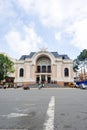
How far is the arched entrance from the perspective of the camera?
9481 centimetres

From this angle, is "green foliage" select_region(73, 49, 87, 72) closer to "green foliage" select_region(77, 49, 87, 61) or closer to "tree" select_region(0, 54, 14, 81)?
"green foliage" select_region(77, 49, 87, 61)

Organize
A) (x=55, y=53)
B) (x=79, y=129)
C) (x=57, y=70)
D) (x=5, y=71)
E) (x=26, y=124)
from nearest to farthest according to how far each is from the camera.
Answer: (x=79, y=129), (x=26, y=124), (x=5, y=71), (x=57, y=70), (x=55, y=53)

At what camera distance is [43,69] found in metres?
97.1

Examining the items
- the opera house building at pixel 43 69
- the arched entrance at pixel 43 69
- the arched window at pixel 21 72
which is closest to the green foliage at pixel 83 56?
the opera house building at pixel 43 69

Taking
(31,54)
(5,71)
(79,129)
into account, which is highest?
(31,54)

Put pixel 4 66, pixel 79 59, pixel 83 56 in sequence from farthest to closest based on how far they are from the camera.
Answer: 1. pixel 79 59
2. pixel 83 56
3. pixel 4 66

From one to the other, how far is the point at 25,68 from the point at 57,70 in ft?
35.1

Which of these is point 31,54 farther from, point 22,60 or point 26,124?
point 26,124

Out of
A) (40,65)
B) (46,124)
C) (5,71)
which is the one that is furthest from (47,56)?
(46,124)

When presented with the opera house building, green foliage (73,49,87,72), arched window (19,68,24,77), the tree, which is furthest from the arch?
green foliage (73,49,87,72)

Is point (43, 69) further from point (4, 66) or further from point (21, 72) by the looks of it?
point (4, 66)

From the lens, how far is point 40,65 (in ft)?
320

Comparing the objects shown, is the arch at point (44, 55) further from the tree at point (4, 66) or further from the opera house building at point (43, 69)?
the tree at point (4, 66)

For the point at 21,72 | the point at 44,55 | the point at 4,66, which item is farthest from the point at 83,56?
the point at 4,66
